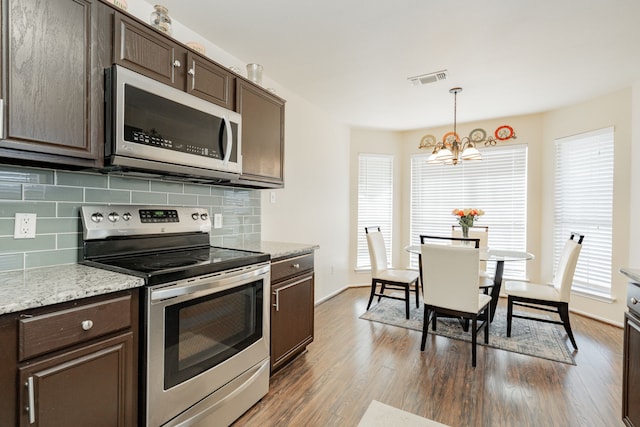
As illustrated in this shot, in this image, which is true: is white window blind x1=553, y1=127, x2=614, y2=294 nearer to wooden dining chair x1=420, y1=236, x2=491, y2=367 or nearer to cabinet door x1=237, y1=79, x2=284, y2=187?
wooden dining chair x1=420, y1=236, x2=491, y2=367

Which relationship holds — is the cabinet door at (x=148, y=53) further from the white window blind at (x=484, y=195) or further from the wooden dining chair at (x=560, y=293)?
the white window blind at (x=484, y=195)

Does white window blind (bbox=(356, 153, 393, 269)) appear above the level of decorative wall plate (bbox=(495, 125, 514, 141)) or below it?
below

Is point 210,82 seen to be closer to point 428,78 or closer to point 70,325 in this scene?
point 70,325

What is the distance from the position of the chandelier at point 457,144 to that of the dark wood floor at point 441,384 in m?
1.89

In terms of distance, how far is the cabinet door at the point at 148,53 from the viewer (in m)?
1.53

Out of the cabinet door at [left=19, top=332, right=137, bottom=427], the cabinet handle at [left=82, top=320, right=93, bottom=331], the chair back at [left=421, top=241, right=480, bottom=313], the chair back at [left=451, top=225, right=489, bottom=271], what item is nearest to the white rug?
the chair back at [left=421, top=241, right=480, bottom=313]

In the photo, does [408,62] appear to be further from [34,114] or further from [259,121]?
[34,114]

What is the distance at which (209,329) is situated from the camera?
5.41 ft

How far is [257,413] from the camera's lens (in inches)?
74.4

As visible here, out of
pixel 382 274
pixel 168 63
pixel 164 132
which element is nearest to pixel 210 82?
pixel 168 63

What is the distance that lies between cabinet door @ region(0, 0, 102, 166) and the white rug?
6.69 ft

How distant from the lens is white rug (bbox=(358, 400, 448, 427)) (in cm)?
180

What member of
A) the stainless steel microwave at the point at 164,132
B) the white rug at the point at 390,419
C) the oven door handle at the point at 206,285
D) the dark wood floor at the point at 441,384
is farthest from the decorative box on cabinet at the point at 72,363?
the white rug at the point at 390,419

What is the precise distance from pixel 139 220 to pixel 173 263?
0.49 m
